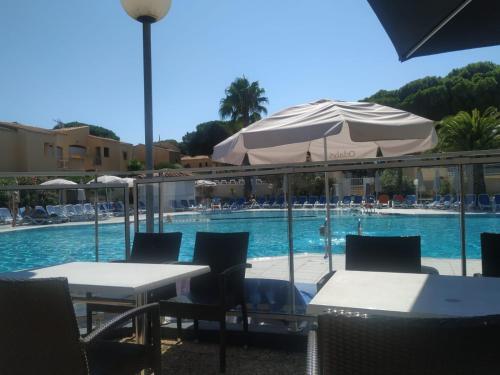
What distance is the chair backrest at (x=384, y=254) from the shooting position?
3.05m

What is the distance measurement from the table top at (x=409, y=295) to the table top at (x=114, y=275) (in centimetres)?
96

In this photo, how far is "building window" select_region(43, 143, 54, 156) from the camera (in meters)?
33.1

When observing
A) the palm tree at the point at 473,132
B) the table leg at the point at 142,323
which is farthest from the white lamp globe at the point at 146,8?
the palm tree at the point at 473,132

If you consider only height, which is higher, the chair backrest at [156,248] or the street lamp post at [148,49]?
the street lamp post at [148,49]

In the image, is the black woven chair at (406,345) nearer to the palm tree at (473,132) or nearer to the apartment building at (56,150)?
the palm tree at (473,132)

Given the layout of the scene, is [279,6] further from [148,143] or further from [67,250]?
[67,250]

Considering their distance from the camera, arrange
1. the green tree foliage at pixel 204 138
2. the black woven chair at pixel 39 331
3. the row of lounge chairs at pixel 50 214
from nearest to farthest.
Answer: the black woven chair at pixel 39 331 → the row of lounge chairs at pixel 50 214 → the green tree foliage at pixel 204 138

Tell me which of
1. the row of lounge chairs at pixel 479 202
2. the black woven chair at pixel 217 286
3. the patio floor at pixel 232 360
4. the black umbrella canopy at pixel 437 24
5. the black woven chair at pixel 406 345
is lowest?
the patio floor at pixel 232 360

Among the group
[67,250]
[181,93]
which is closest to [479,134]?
[181,93]

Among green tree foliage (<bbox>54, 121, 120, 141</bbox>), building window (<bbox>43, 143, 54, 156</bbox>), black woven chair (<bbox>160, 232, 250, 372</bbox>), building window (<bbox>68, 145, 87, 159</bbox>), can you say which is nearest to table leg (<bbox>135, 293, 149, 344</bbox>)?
black woven chair (<bbox>160, 232, 250, 372</bbox>)

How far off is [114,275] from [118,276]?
6cm

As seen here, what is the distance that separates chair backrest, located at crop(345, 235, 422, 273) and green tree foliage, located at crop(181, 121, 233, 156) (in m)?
48.2

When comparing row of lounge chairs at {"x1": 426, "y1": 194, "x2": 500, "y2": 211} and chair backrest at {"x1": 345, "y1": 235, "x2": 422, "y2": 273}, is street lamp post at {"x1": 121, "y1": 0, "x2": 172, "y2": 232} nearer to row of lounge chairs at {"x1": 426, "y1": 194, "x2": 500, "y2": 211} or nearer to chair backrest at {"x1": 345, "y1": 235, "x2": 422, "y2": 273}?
chair backrest at {"x1": 345, "y1": 235, "x2": 422, "y2": 273}

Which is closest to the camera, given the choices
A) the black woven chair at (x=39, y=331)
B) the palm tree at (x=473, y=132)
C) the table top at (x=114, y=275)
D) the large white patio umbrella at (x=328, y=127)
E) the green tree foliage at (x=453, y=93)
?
the black woven chair at (x=39, y=331)
